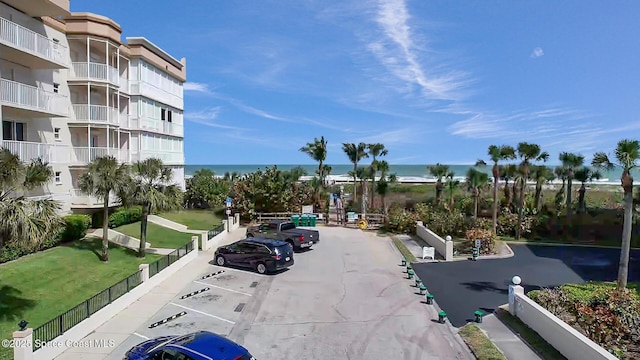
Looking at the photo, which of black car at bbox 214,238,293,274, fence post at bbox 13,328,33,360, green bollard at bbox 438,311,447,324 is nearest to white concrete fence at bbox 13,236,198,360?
fence post at bbox 13,328,33,360

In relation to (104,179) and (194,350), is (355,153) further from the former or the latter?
(194,350)

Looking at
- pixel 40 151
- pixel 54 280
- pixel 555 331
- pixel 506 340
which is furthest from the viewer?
pixel 40 151

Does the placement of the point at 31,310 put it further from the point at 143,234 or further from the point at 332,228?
the point at 332,228

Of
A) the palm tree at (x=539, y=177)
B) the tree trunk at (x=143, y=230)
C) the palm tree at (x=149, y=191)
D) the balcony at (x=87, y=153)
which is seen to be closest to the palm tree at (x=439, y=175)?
the palm tree at (x=539, y=177)

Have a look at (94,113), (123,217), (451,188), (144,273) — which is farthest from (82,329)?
(451,188)

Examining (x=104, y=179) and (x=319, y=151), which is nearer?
(x=104, y=179)

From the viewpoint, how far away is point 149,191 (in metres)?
19.5

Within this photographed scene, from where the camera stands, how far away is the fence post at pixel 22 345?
9359 millimetres

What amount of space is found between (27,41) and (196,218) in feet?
62.4

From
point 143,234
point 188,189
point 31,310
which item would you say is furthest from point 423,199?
point 31,310

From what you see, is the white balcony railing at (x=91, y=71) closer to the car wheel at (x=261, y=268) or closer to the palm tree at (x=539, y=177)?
the car wheel at (x=261, y=268)

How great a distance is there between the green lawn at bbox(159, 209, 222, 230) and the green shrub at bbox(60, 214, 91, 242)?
9.76m

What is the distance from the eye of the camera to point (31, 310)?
42.4 feet

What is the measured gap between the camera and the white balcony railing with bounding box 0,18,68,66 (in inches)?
685
